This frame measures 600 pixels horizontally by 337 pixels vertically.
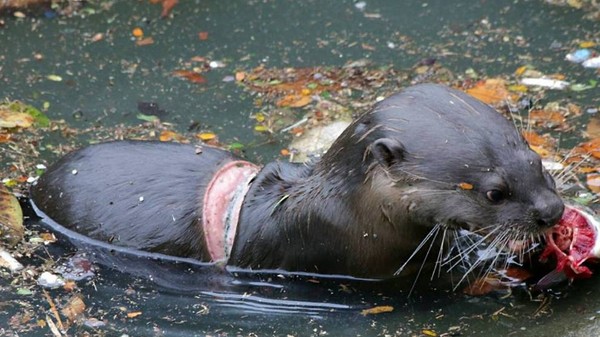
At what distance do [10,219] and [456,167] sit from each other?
80.2 inches

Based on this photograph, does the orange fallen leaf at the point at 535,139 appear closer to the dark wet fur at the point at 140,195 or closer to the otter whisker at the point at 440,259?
the otter whisker at the point at 440,259

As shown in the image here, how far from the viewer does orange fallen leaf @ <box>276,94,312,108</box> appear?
5.29 metres

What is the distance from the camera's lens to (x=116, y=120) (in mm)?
5242

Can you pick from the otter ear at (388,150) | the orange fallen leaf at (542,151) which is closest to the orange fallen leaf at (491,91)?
the orange fallen leaf at (542,151)

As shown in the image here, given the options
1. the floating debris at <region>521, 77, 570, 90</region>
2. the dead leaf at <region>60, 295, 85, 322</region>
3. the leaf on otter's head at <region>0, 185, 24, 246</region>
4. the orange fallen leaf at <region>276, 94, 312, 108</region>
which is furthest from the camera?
the orange fallen leaf at <region>276, 94, 312, 108</region>

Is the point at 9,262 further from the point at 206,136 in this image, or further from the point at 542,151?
the point at 542,151

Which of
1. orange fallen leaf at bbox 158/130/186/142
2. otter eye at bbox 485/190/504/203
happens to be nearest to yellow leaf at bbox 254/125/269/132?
orange fallen leaf at bbox 158/130/186/142

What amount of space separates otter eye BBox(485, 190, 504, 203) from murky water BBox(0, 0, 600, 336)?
0.46 meters

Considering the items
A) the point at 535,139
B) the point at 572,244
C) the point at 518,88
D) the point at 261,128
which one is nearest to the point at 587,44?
the point at 518,88

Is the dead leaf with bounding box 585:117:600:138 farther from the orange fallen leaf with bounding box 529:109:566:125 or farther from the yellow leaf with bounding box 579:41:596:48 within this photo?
the yellow leaf with bounding box 579:41:596:48

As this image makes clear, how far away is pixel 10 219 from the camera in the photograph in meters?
4.14

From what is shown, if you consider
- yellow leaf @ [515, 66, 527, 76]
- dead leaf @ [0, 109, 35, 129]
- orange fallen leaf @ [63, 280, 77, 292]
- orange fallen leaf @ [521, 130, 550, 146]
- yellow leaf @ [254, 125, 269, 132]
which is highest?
yellow leaf @ [515, 66, 527, 76]

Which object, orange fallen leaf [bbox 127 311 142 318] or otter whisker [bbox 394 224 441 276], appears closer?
otter whisker [bbox 394 224 441 276]

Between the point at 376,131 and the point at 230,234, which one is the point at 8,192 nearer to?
the point at 230,234
